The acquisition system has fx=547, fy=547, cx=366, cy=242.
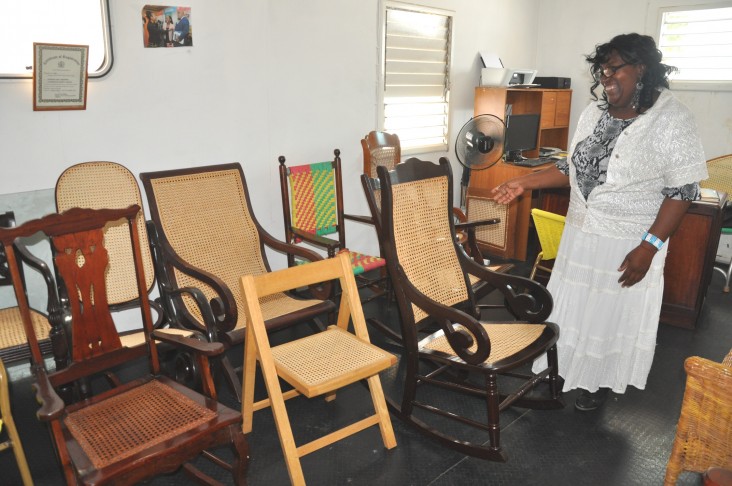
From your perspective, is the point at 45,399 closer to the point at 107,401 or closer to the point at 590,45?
the point at 107,401

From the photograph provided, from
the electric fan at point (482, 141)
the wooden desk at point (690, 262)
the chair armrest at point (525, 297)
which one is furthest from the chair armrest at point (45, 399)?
the wooden desk at point (690, 262)

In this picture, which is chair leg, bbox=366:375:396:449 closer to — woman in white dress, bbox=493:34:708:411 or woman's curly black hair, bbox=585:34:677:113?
woman in white dress, bbox=493:34:708:411

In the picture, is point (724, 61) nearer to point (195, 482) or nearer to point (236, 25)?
point (236, 25)

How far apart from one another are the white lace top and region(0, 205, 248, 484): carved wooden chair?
1.69 m

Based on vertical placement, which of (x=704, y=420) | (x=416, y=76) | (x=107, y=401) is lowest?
(x=107, y=401)

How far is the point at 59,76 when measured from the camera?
2.71 metres

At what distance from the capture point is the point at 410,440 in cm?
239

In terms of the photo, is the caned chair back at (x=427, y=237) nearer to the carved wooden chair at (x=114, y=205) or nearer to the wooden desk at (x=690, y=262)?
the carved wooden chair at (x=114, y=205)

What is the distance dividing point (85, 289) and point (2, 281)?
0.84 metres

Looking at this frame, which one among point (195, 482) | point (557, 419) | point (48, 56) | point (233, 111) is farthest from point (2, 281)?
point (557, 419)

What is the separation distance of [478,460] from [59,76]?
105 inches

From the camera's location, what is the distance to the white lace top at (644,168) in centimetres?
215

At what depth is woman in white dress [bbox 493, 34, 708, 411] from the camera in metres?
2.19

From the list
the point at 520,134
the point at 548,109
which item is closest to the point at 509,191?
the point at 520,134
